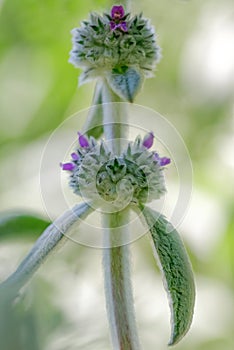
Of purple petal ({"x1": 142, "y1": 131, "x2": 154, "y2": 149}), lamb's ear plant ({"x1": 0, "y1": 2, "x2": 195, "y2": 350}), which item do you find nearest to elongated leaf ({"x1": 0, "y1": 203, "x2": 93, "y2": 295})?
lamb's ear plant ({"x1": 0, "y1": 2, "x2": 195, "y2": 350})

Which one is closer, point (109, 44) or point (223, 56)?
point (109, 44)

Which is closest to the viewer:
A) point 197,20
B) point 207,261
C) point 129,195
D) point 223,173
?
point 129,195

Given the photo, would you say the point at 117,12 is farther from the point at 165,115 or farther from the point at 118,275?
the point at 165,115

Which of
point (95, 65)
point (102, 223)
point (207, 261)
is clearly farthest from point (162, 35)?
point (102, 223)

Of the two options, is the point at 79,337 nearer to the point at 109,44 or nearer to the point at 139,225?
the point at 139,225

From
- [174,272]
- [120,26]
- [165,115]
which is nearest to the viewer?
[174,272]

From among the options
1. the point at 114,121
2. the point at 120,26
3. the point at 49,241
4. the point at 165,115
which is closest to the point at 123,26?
the point at 120,26

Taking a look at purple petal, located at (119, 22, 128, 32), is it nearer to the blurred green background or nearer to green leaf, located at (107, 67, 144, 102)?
green leaf, located at (107, 67, 144, 102)
